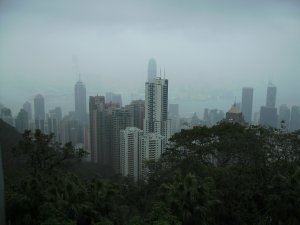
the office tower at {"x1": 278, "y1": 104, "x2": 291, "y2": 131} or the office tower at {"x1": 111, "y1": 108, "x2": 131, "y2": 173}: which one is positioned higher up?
the office tower at {"x1": 278, "y1": 104, "x2": 291, "y2": 131}

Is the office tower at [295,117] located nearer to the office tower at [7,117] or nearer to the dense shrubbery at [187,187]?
the dense shrubbery at [187,187]

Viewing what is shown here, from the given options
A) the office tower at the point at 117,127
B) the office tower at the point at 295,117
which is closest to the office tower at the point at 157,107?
the office tower at the point at 117,127

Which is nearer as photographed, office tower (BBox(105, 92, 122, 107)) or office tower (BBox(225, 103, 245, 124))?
office tower (BBox(225, 103, 245, 124))

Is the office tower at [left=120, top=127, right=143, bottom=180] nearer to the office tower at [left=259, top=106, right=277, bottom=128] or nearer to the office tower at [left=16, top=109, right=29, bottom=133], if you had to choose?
the office tower at [left=16, top=109, right=29, bottom=133]

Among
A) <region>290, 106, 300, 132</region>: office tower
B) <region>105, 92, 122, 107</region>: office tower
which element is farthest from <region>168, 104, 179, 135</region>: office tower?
<region>290, 106, 300, 132</region>: office tower

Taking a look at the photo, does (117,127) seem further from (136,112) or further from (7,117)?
(7,117)

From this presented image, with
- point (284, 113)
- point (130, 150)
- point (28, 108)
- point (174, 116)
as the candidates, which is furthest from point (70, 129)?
point (284, 113)

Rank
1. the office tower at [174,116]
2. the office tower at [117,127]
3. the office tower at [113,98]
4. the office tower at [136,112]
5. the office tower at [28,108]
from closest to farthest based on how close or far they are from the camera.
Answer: the office tower at [28,108] < the office tower at [117,127] < the office tower at [174,116] < the office tower at [136,112] < the office tower at [113,98]
